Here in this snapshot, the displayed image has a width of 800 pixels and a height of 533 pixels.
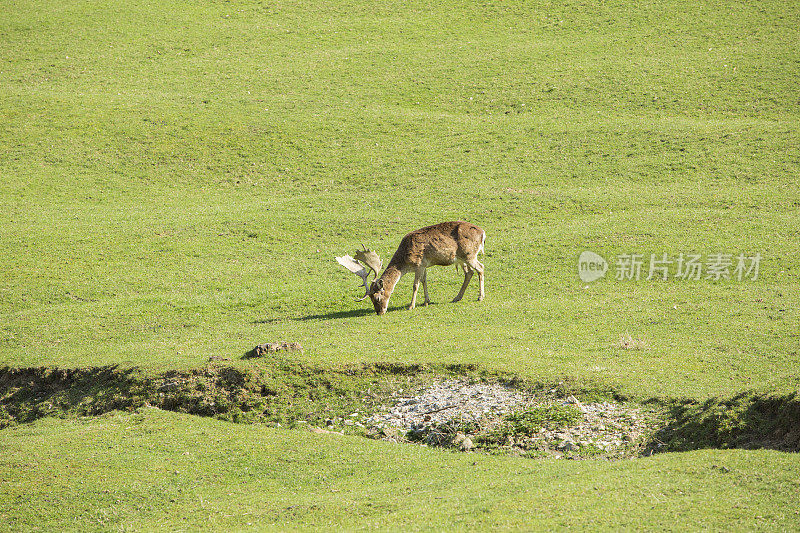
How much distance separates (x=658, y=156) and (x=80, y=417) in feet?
78.9

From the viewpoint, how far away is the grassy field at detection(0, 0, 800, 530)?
37.0ft

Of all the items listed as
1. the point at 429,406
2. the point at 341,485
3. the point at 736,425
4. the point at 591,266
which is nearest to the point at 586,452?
the point at 736,425

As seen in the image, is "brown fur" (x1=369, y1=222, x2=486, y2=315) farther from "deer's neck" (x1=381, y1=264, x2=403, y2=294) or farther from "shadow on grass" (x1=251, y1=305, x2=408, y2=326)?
"shadow on grass" (x1=251, y1=305, x2=408, y2=326)

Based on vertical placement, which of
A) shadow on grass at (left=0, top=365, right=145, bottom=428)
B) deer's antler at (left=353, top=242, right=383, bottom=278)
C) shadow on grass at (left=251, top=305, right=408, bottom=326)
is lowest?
shadow on grass at (left=0, top=365, right=145, bottom=428)

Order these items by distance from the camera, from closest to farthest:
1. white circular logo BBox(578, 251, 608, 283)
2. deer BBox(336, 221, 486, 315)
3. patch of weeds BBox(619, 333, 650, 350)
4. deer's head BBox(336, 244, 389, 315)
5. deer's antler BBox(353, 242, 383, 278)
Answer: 1. patch of weeds BBox(619, 333, 650, 350)
2. deer's head BBox(336, 244, 389, 315)
3. deer BBox(336, 221, 486, 315)
4. deer's antler BBox(353, 242, 383, 278)
5. white circular logo BBox(578, 251, 608, 283)

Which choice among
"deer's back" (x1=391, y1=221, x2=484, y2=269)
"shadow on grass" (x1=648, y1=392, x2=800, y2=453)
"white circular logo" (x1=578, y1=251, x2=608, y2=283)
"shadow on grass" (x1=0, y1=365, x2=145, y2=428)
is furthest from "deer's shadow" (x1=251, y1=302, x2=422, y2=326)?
"shadow on grass" (x1=648, y1=392, x2=800, y2=453)

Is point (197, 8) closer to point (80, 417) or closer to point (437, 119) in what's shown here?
point (437, 119)

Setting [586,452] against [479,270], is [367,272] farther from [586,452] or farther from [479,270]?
[586,452]

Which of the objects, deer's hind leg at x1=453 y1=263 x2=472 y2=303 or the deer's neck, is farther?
deer's hind leg at x1=453 y1=263 x2=472 y2=303

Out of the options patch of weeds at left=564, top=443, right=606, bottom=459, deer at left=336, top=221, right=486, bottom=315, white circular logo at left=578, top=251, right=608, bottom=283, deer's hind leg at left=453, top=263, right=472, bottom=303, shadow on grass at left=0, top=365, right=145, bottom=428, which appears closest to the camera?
patch of weeds at left=564, top=443, right=606, bottom=459

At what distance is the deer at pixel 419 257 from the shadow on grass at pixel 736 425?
26.8 ft

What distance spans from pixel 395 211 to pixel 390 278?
829cm

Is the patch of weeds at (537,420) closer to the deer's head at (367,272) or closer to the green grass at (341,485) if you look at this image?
the green grass at (341,485)

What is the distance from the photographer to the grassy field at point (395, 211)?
11281mm
